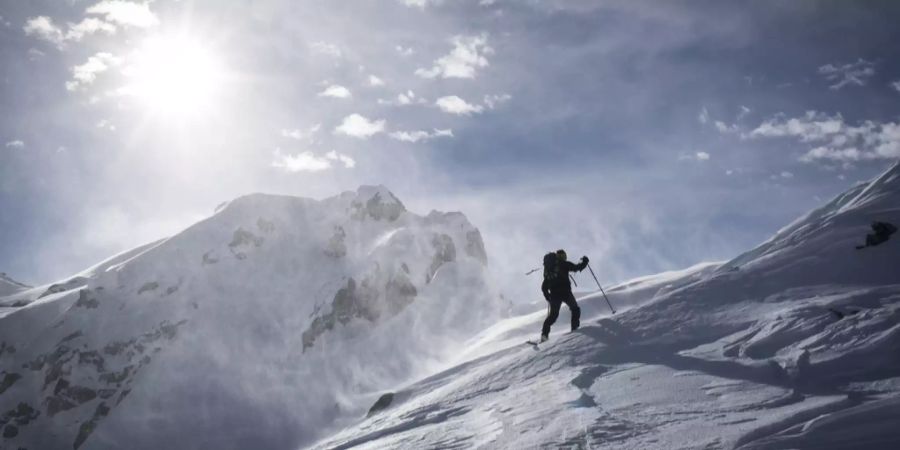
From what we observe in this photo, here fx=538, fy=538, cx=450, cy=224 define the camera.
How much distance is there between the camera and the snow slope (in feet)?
16.3

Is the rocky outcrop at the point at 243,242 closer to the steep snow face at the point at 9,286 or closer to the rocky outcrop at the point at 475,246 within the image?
the rocky outcrop at the point at 475,246

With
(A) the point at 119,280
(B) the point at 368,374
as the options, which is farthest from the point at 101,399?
(B) the point at 368,374

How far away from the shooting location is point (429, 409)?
8719mm

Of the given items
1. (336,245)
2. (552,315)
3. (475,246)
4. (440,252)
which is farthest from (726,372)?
(475,246)

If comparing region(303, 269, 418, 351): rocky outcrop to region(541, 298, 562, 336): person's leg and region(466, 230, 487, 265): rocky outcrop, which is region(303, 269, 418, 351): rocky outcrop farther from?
region(541, 298, 562, 336): person's leg

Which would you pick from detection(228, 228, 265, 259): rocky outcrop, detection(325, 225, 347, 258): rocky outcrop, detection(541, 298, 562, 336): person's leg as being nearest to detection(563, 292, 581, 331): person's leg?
detection(541, 298, 562, 336): person's leg

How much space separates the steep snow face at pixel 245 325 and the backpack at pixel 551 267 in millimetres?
73706

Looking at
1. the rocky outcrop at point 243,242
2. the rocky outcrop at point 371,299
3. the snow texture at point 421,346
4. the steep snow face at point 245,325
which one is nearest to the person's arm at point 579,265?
the snow texture at point 421,346

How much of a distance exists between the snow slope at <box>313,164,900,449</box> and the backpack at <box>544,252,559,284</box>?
2.39 metres

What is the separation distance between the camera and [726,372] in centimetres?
666

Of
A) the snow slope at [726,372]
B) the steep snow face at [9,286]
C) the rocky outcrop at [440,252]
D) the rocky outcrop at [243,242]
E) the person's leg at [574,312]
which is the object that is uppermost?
the steep snow face at [9,286]

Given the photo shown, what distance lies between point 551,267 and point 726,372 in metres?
6.12

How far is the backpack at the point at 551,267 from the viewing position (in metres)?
12.6

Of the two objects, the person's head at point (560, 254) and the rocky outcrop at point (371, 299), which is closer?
the person's head at point (560, 254)
